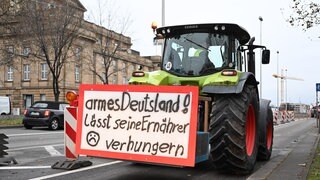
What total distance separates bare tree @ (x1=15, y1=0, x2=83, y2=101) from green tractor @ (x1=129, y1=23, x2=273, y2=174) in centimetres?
2391

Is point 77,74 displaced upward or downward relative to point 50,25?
downward

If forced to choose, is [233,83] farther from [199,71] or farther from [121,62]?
[121,62]

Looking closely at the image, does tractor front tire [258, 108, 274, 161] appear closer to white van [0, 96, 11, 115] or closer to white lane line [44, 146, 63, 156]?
white lane line [44, 146, 63, 156]

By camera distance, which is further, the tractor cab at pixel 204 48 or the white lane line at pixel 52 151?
the white lane line at pixel 52 151

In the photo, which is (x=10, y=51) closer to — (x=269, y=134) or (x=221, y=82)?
(x=269, y=134)

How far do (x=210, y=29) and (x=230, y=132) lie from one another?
234 cm

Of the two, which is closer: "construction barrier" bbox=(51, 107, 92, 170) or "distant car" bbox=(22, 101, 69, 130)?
"construction barrier" bbox=(51, 107, 92, 170)

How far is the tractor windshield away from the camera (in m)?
9.16

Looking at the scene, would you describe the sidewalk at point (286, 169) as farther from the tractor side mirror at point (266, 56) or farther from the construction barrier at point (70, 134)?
the construction barrier at point (70, 134)

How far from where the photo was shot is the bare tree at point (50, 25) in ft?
106

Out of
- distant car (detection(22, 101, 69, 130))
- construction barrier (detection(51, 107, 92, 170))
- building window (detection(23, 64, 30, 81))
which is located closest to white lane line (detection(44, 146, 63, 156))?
construction barrier (detection(51, 107, 92, 170))

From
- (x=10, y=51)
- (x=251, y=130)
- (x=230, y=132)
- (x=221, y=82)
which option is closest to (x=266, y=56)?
(x=251, y=130)

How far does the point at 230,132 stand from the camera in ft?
25.7

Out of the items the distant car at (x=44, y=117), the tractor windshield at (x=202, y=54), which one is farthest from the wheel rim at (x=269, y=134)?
the distant car at (x=44, y=117)
